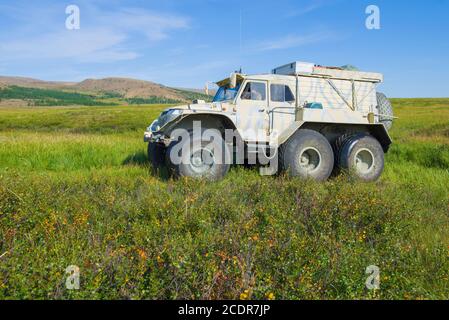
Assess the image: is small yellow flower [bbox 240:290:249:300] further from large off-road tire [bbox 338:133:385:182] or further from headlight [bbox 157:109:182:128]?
large off-road tire [bbox 338:133:385:182]

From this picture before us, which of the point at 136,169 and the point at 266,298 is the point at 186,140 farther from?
the point at 266,298

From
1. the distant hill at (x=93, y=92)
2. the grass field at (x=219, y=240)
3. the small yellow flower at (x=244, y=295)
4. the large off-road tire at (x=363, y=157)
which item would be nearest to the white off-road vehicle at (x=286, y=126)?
the large off-road tire at (x=363, y=157)

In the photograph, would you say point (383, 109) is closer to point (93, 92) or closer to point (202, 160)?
point (202, 160)

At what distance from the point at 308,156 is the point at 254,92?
1.83 meters

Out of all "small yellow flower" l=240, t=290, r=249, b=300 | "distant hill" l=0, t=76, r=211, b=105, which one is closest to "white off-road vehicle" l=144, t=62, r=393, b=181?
"small yellow flower" l=240, t=290, r=249, b=300

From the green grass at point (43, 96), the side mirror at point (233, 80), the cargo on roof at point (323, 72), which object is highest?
the green grass at point (43, 96)

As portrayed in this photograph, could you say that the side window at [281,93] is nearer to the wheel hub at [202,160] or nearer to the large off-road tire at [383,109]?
the wheel hub at [202,160]

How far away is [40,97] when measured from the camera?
119 meters

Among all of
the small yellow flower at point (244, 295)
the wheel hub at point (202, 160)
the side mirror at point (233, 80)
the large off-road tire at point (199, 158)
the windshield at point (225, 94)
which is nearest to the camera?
the small yellow flower at point (244, 295)

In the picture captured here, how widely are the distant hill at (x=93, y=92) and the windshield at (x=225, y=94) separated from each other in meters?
84.6

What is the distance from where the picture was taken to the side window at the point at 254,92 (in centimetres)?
727

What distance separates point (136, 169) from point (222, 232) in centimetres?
418

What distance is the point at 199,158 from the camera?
671 centimetres
